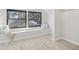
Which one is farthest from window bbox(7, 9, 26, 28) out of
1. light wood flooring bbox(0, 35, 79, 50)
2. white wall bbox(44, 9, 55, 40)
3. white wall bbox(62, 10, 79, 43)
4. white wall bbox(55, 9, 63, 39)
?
white wall bbox(62, 10, 79, 43)

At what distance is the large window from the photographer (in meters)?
1.62

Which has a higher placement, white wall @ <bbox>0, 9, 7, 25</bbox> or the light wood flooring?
white wall @ <bbox>0, 9, 7, 25</bbox>

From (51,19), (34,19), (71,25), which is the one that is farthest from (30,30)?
→ (71,25)

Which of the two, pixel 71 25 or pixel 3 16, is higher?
pixel 3 16

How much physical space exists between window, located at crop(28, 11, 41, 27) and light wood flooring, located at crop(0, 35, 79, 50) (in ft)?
0.71

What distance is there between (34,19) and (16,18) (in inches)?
10.7

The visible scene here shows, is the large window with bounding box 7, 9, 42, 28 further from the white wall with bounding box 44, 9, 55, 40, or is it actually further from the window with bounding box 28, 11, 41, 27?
the white wall with bounding box 44, 9, 55, 40

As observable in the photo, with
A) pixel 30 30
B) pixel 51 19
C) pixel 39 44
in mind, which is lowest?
pixel 39 44

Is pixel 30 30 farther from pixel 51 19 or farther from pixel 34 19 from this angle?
pixel 51 19

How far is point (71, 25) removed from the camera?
164cm

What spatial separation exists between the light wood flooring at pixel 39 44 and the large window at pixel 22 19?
0.23m
